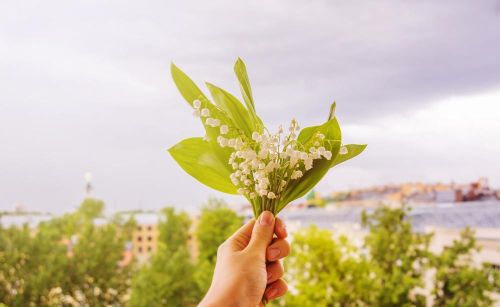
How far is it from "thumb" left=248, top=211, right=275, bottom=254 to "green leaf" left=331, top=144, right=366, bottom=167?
17 centimetres

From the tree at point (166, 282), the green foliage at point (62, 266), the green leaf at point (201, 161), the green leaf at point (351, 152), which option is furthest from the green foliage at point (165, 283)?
the green leaf at point (351, 152)

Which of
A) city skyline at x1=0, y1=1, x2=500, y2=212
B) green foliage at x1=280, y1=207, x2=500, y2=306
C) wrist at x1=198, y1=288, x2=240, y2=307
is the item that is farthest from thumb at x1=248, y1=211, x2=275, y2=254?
green foliage at x1=280, y1=207, x2=500, y2=306

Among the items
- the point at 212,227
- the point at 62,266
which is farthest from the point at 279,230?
the point at 62,266

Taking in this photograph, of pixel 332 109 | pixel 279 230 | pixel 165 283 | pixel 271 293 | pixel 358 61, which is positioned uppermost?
pixel 358 61

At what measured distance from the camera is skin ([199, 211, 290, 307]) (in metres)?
0.98

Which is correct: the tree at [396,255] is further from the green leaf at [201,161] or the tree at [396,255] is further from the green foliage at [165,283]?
the green foliage at [165,283]

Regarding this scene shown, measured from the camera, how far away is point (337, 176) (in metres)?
2.14

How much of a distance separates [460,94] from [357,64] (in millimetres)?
1305

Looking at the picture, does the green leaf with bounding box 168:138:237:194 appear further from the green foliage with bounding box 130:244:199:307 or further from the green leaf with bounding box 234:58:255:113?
the green foliage with bounding box 130:244:199:307

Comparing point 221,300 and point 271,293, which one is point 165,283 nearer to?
point 271,293

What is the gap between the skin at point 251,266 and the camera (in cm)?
98

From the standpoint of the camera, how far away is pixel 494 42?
4844 mm

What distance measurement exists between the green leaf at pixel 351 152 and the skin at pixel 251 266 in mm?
169

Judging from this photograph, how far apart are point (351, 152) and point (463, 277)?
12.1 ft
